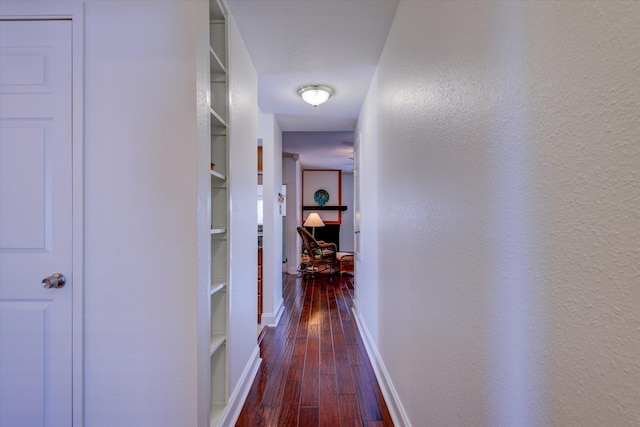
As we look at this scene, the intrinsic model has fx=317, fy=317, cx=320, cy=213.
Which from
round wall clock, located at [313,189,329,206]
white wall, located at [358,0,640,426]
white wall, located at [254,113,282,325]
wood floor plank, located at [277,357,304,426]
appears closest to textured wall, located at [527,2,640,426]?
white wall, located at [358,0,640,426]

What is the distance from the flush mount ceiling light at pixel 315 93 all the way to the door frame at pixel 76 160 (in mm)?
1808

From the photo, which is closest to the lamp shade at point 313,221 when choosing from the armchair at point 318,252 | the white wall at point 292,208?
the white wall at point 292,208

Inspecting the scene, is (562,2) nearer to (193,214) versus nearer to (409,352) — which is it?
(193,214)

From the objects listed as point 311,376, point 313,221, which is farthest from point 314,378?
point 313,221

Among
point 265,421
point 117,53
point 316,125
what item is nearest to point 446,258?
point 265,421

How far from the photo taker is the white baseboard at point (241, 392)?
5.74 ft

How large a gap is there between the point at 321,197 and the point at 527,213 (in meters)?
8.08

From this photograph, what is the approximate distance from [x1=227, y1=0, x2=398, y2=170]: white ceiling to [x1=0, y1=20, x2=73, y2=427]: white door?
1.07 meters

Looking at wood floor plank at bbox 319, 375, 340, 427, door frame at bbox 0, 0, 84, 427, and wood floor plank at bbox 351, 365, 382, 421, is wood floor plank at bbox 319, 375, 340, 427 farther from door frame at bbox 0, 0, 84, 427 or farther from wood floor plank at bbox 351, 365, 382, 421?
door frame at bbox 0, 0, 84, 427

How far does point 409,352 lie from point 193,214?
4.07ft

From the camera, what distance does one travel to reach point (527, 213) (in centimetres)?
68

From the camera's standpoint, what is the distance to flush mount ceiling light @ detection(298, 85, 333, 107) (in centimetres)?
294

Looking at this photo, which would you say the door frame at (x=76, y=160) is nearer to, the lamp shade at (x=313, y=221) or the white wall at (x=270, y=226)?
the white wall at (x=270, y=226)

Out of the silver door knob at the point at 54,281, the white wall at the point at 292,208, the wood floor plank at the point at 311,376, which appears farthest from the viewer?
the white wall at the point at 292,208
